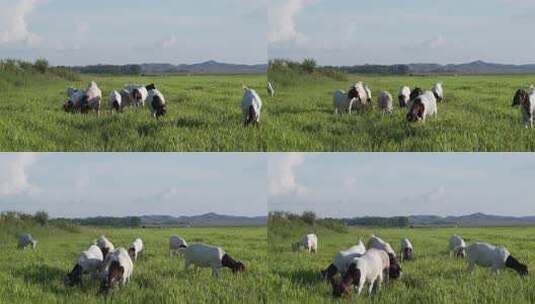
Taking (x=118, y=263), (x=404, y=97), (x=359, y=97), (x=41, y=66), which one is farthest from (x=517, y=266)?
(x=41, y=66)

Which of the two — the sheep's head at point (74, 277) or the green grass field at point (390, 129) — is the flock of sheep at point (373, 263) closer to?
the green grass field at point (390, 129)

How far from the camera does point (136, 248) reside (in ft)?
52.6

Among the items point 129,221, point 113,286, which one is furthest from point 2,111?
point 113,286

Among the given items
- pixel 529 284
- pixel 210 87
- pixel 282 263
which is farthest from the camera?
pixel 210 87

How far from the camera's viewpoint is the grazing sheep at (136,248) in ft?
50.4

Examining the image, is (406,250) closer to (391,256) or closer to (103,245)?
(391,256)

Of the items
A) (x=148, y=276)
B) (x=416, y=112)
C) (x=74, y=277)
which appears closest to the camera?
(x=74, y=277)

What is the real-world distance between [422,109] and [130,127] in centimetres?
559

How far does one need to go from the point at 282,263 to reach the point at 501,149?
14.2ft

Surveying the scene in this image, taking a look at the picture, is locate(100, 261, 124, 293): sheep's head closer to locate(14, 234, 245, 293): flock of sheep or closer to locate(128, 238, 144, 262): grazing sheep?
locate(14, 234, 245, 293): flock of sheep

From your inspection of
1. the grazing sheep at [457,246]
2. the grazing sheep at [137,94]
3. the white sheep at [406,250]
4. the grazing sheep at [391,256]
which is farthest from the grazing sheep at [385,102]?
the grazing sheep at [137,94]

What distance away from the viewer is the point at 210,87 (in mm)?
21031

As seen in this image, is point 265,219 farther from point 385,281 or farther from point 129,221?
point 129,221

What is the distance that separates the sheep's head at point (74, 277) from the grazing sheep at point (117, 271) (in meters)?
0.64
